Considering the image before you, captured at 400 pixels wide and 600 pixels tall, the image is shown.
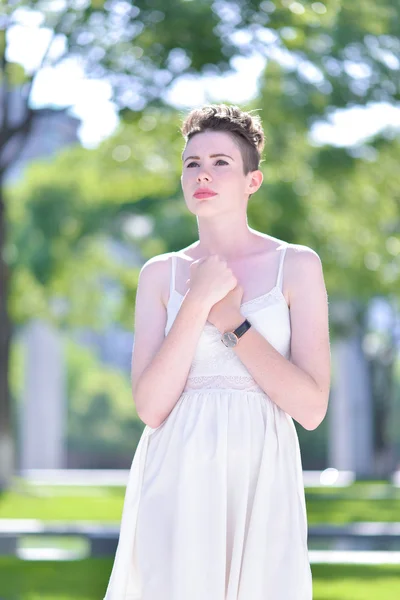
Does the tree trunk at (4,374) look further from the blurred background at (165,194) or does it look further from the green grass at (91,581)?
the green grass at (91,581)

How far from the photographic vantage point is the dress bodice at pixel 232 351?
3234 mm

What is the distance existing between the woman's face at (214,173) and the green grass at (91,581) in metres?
5.85

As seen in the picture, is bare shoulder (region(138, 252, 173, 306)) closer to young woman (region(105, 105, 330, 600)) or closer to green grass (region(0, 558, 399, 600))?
young woman (region(105, 105, 330, 600))

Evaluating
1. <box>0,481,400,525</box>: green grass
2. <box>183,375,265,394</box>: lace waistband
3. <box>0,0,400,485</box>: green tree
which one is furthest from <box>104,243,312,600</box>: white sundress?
<box>0,481,400,525</box>: green grass

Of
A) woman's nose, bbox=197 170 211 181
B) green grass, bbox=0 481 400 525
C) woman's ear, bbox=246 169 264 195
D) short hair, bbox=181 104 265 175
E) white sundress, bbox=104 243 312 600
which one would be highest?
green grass, bbox=0 481 400 525

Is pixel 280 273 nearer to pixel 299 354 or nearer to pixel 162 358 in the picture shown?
pixel 299 354

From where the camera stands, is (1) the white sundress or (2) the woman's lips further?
(2) the woman's lips

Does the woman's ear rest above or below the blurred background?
below

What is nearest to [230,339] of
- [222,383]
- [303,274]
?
[222,383]

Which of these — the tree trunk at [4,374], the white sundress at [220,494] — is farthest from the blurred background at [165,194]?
the white sundress at [220,494]

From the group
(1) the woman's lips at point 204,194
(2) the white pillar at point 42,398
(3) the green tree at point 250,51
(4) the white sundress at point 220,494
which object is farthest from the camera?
(2) the white pillar at point 42,398

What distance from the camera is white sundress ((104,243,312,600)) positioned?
3107 mm

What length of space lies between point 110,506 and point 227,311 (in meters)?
15.8

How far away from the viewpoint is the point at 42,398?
35562mm
